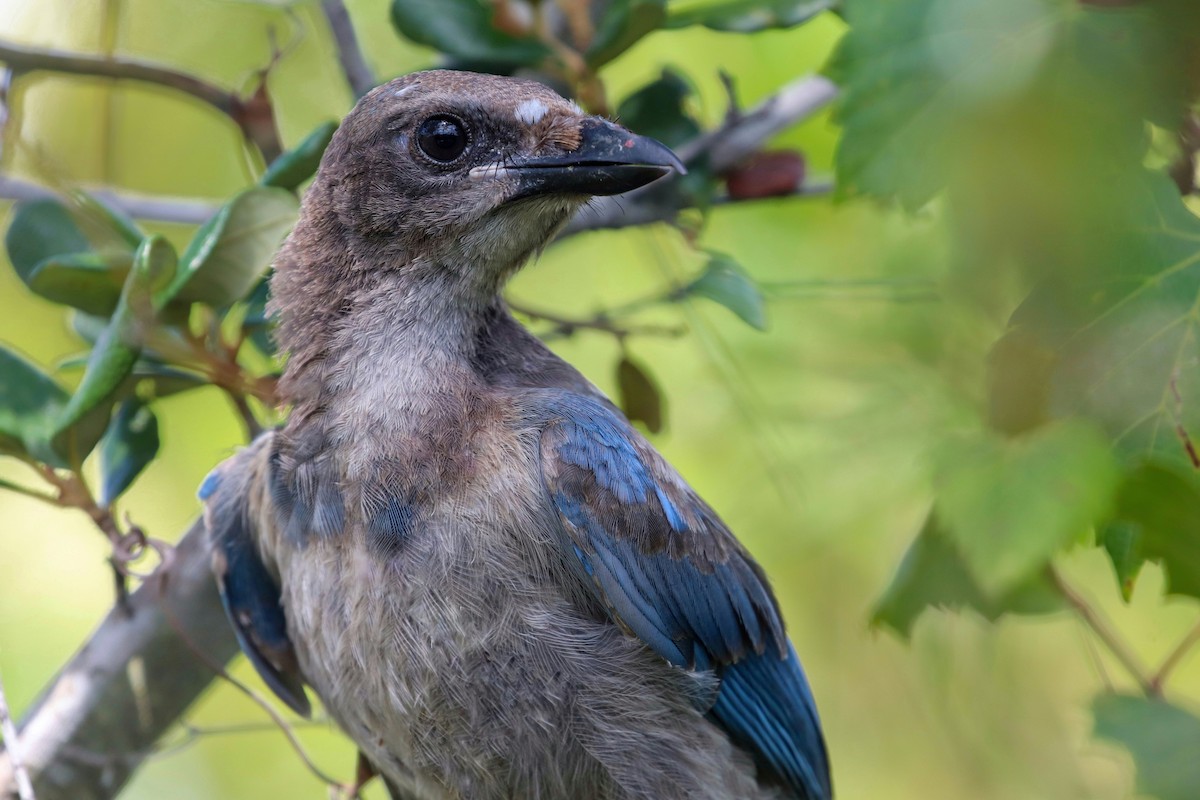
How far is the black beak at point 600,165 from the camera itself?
7.82 ft

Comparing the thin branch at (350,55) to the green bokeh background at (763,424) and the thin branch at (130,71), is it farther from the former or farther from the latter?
the thin branch at (130,71)

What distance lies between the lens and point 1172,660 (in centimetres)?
195

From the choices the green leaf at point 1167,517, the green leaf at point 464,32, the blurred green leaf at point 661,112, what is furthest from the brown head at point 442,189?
the green leaf at point 1167,517

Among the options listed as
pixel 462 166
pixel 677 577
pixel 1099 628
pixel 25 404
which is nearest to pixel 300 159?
pixel 462 166

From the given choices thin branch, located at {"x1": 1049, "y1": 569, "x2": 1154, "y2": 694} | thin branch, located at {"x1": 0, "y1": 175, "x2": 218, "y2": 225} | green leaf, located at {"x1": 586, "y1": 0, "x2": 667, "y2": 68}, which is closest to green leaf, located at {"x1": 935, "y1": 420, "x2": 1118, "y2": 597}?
thin branch, located at {"x1": 1049, "y1": 569, "x2": 1154, "y2": 694}

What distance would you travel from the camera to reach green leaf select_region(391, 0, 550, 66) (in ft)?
9.03

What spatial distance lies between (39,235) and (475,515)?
1200 mm

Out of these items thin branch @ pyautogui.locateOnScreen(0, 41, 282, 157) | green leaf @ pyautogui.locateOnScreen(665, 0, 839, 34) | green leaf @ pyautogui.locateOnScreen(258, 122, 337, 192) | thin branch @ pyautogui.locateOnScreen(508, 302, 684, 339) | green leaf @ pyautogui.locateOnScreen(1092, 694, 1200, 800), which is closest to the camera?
green leaf @ pyautogui.locateOnScreen(1092, 694, 1200, 800)

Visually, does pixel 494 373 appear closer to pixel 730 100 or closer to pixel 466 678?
pixel 466 678

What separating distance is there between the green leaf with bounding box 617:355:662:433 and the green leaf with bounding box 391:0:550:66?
776 millimetres

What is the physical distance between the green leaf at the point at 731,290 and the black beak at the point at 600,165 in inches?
12.0

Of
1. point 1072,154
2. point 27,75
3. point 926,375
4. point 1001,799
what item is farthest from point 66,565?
point 1072,154

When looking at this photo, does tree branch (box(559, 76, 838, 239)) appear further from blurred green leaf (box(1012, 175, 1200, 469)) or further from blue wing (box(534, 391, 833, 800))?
blurred green leaf (box(1012, 175, 1200, 469))

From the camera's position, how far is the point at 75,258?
2344mm
